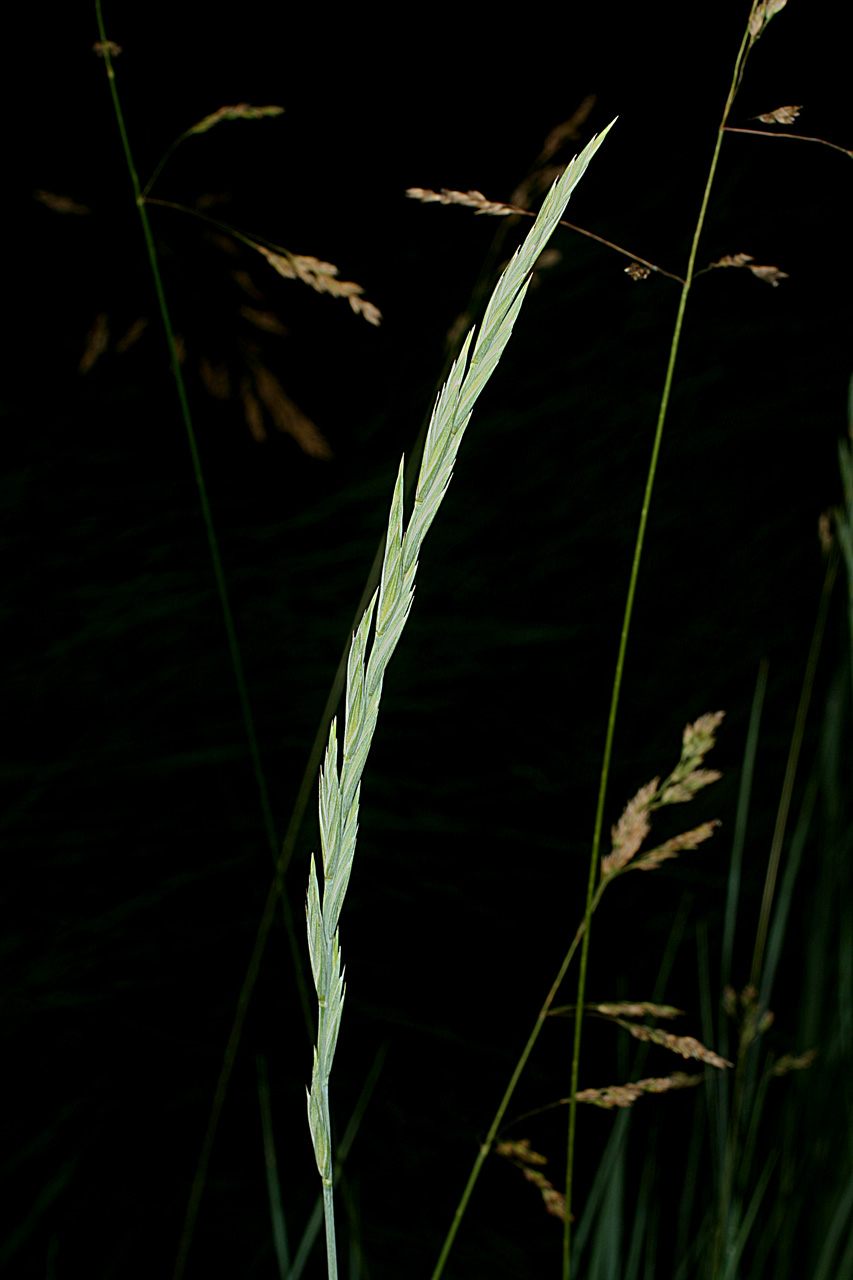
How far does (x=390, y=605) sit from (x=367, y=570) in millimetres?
612

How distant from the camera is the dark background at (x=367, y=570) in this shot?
79 cm

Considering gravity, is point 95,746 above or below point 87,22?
below

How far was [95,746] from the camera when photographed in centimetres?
79

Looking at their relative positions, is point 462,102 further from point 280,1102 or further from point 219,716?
point 280,1102

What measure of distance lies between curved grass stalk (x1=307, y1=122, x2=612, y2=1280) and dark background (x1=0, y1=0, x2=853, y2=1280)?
56 cm

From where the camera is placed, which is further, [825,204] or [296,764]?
[825,204]

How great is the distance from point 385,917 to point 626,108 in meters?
0.91

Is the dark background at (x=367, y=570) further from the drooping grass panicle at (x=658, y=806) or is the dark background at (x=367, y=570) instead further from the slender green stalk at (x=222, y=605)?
the drooping grass panicle at (x=658, y=806)

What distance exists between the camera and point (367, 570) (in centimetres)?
84

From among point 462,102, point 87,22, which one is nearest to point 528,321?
point 462,102

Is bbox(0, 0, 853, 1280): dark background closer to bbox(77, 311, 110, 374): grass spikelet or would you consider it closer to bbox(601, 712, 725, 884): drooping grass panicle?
bbox(77, 311, 110, 374): grass spikelet

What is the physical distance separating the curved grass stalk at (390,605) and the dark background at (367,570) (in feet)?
1.85

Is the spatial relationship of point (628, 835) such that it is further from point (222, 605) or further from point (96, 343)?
point (96, 343)

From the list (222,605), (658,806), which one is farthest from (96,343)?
(658,806)
